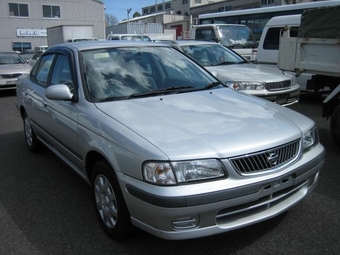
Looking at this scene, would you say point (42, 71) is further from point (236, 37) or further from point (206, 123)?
point (236, 37)

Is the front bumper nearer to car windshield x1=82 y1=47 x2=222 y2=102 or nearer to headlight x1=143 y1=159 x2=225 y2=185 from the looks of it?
headlight x1=143 y1=159 x2=225 y2=185

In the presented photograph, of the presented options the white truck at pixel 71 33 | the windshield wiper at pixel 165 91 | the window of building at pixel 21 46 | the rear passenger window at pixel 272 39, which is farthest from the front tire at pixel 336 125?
the window of building at pixel 21 46

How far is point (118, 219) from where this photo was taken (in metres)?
2.70

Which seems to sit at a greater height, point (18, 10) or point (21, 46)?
point (18, 10)

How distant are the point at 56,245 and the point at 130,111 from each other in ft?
4.20

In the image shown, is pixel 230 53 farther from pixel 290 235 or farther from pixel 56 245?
pixel 56 245

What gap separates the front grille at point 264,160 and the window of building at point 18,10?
4164cm

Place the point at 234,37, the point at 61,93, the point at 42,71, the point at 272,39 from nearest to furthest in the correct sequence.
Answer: the point at 61,93 < the point at 42,71 < the point at 272,39 < the point at 234,37

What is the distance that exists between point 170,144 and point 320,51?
3.96m

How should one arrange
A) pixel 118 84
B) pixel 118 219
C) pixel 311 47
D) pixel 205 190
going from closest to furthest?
1. pixel 205 190
2. pixel 118 219
3. pixel 118 84
4. pixel 311 47

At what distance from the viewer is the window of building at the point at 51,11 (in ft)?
130

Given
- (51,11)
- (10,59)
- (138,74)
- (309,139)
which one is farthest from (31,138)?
(51,11)

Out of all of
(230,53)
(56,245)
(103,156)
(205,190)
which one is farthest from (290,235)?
(230,53)

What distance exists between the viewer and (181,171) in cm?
232
